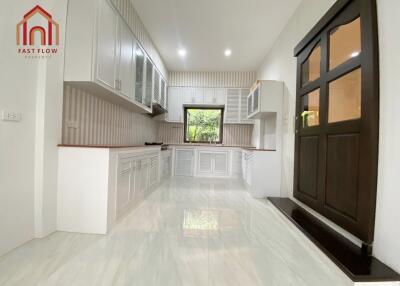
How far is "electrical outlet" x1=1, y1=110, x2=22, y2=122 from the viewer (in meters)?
1.57

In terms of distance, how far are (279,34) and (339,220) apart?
11.4 ft

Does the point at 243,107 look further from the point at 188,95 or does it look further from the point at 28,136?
the point at 28,136

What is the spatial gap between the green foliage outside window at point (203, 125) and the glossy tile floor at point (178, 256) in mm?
3817

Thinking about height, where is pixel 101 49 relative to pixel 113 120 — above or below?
above

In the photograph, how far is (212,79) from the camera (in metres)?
5.94

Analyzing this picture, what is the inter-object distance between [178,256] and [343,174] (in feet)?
5.77

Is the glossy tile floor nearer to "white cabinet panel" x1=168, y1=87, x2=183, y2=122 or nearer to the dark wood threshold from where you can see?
the dark wood threshold

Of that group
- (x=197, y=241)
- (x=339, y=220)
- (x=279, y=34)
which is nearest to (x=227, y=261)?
(x=197, y=241)

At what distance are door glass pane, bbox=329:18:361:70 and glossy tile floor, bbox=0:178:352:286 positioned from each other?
1906 mm

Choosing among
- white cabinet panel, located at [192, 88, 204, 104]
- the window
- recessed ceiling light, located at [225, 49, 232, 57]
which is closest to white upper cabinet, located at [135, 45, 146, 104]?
recessed ceiling light, located at [225, 49, 232, 57]

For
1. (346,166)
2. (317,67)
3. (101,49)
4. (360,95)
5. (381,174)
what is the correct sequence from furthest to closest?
1. (317,67)
2. (101,49)
3. (346,166)
4. (360,95)
5. (381,174)

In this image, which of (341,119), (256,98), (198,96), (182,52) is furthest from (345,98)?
(198,96)

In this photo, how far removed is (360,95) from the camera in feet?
5.77

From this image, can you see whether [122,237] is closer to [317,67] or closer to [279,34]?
[317,67]
